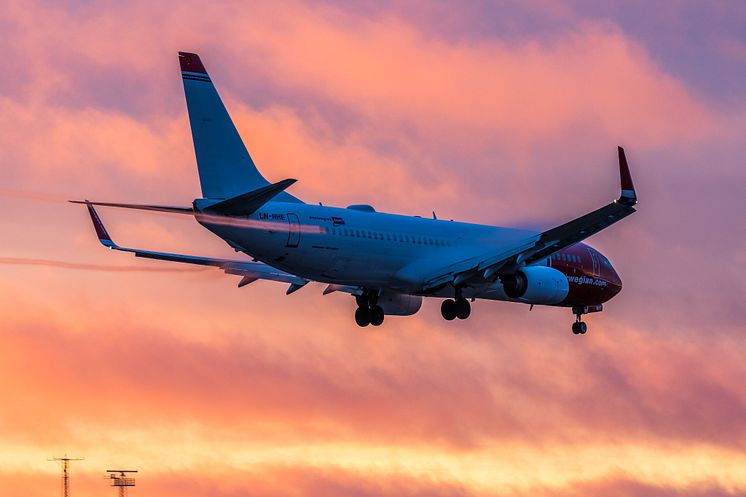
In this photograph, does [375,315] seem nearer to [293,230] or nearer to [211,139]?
[293,230]

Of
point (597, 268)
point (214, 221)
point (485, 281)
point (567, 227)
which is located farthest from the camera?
point (597, 268)

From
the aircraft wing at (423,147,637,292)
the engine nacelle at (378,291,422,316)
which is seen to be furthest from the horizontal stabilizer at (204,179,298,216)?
the engine nacelle at (378,291,422,316)

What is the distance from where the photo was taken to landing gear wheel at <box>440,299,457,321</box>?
238 ft

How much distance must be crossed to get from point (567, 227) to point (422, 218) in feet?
26.0

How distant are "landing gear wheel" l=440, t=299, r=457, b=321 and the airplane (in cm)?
8

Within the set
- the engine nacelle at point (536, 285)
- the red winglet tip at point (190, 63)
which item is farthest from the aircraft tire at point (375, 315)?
the red winglet tip at point (190, 63)

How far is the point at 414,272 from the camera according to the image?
7175 centimetres

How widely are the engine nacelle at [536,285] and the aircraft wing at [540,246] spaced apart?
0.74m

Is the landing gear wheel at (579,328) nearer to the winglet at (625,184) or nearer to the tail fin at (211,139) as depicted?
the winglet at (625,184)

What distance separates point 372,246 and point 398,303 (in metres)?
6.89

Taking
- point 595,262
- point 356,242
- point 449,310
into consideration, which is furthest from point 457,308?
point 595,262

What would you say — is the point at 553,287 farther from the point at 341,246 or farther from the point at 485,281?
the point at 341,246

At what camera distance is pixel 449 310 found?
72.5 metres

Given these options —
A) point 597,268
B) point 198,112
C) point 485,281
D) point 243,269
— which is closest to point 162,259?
point 243,269
